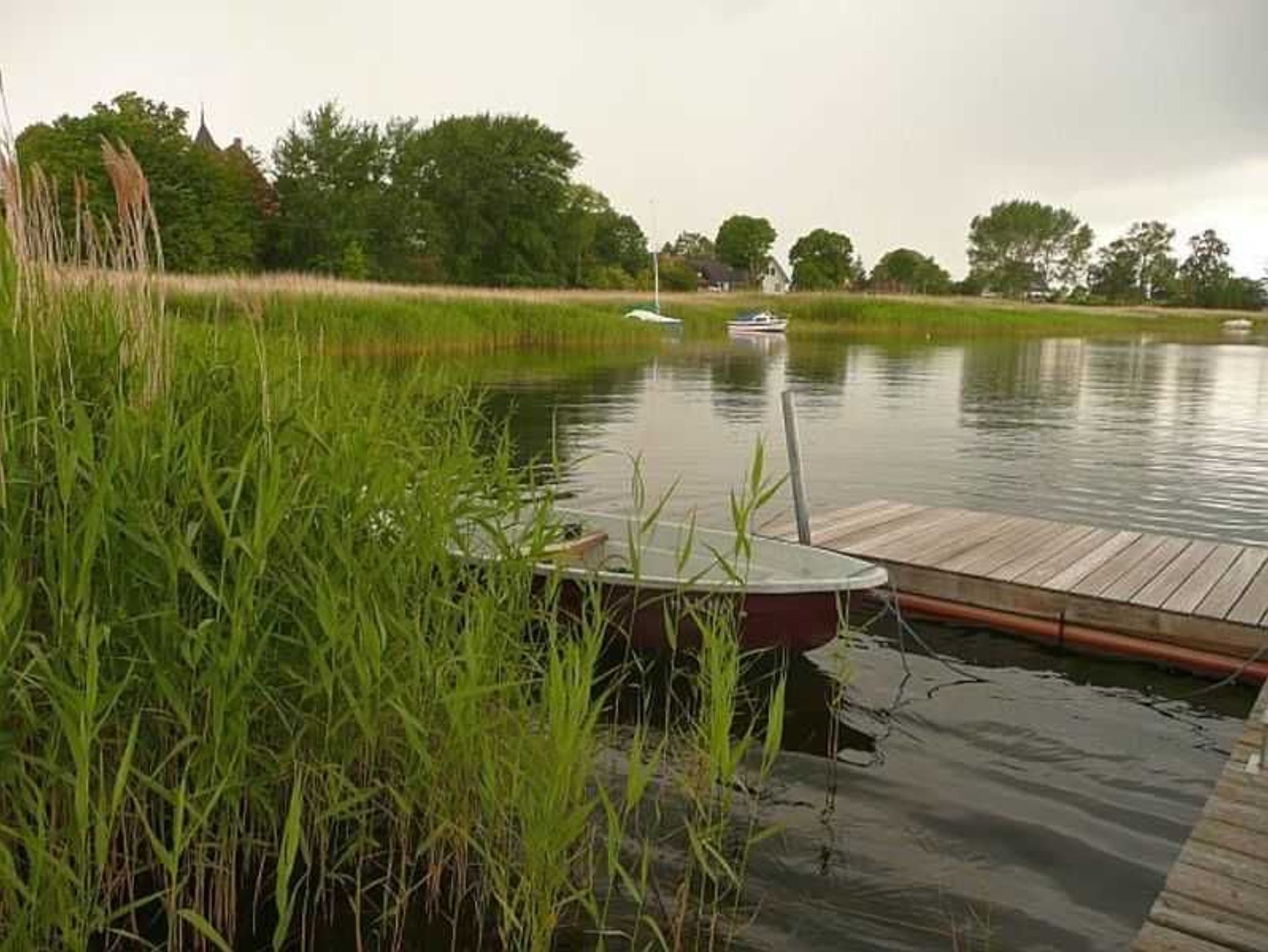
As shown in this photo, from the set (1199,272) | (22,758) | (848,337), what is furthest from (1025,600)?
(1199,272)

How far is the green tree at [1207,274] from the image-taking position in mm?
110750

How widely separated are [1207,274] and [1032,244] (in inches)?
876

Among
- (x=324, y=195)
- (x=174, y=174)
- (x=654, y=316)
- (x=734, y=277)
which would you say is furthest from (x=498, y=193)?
(x=734, y=277)

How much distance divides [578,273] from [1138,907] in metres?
71.8

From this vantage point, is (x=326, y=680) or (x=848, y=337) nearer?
(x=326, y=680)

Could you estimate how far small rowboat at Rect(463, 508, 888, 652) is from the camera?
531 cm

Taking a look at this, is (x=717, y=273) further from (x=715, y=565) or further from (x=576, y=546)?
(x=576, y=546)

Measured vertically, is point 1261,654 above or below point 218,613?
below

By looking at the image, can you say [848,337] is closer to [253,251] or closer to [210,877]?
[253,251]

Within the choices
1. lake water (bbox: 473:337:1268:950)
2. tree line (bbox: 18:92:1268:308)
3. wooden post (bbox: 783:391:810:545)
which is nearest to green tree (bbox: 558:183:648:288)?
tree line (bbox: 18:92:1268:308)

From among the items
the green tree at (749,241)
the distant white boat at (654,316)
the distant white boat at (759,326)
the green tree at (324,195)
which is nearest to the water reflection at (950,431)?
the distant white boat at (654,316)

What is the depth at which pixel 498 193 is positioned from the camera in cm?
6731

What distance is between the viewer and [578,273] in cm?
7338

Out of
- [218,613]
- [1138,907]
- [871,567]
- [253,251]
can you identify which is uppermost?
[253,251]
